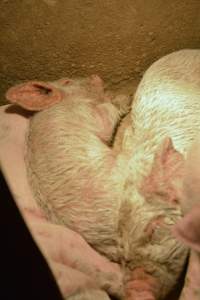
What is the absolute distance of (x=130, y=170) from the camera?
1.87m

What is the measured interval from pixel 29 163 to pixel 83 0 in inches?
35.6

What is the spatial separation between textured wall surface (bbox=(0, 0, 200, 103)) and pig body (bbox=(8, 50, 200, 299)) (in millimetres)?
230

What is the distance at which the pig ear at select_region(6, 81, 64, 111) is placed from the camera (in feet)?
7.23

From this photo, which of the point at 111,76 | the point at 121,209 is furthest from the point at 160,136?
the point at 111,76

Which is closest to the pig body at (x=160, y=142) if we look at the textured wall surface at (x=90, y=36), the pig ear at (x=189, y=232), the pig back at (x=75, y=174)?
the pig back at (x=75, y=174)

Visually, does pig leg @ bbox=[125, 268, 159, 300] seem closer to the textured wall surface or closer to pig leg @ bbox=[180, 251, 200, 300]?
pig leg @ bbox=[180, 251, 200, 300]

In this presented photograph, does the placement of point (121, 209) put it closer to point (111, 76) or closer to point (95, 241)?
point (95, 241)

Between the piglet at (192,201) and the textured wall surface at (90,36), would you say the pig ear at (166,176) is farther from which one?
the textured wall surface at (90,36)

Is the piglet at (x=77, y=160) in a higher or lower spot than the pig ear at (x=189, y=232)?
lower

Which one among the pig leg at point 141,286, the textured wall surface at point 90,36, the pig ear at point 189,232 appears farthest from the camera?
the textured wall surface at point 90,36

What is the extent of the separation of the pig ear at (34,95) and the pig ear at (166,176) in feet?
2.26

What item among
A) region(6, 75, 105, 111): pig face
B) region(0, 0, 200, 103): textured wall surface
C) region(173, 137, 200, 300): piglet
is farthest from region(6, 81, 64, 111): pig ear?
region(173, 137, 200, 300): piglet

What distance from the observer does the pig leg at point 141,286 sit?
5.41 ft

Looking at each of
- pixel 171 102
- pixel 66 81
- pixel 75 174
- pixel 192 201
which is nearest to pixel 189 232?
pixel 192 201
